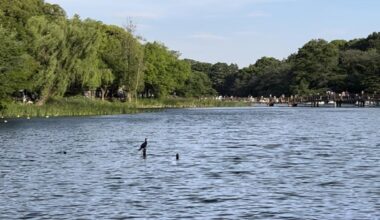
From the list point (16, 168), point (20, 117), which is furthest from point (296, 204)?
point (20, 117)

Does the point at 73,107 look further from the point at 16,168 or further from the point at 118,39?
the point at 16,168

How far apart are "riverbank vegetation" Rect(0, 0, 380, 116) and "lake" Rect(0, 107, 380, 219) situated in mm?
30706

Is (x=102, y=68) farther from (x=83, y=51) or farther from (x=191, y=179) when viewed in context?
(x=191, y=179)

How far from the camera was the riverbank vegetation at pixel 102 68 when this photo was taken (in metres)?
80.1

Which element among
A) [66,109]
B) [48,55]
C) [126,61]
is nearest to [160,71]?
[126,61]

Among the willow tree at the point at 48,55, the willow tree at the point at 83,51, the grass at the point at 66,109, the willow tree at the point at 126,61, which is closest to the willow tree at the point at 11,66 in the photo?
the grass at the point at 66,109

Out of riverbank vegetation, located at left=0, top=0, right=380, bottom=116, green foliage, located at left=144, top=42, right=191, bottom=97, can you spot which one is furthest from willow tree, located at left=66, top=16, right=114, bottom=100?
green foliage, located at left=144, top=42, right=191, bottom=97

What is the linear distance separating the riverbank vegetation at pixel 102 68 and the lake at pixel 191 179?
30.7 metres

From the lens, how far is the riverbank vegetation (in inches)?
3154

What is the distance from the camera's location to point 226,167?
30969 mm

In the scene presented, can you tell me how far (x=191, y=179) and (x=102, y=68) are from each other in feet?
291

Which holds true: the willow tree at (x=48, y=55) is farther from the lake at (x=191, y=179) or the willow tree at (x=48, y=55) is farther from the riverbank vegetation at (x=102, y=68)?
the lake at (x=191, y=179)

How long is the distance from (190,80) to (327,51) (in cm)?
3804

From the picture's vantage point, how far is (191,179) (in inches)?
1056
